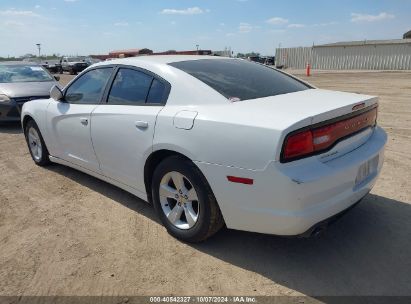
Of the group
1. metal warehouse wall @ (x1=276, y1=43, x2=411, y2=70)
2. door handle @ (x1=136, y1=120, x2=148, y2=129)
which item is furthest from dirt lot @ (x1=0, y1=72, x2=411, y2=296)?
metal warehouse wall @ (x1=276, y1=43, x2=411, y2=70)

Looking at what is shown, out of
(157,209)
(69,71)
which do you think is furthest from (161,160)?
(69,71)

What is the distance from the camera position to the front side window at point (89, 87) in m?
4.16

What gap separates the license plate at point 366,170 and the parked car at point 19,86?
775cm

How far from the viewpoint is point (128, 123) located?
3.58m

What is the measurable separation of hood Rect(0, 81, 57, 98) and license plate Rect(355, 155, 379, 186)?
25.4 feet

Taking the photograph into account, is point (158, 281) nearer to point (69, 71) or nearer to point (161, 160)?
point (161, 160)

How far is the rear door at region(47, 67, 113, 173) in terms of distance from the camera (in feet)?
13.7

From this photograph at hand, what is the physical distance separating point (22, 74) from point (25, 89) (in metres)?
1.20

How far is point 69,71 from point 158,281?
36.0m

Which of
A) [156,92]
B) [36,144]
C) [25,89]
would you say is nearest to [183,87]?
[156,92]

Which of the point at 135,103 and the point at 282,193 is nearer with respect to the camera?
the point at 282,193

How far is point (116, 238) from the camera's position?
351 centimetres

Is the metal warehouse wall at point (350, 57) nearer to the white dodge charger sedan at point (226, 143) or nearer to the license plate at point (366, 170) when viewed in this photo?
the white dodge charger sedan at point (226, 143)

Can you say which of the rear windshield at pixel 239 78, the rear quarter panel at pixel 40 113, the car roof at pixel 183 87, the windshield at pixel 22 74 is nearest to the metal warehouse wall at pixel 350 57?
the windshield at pixel 22 74
